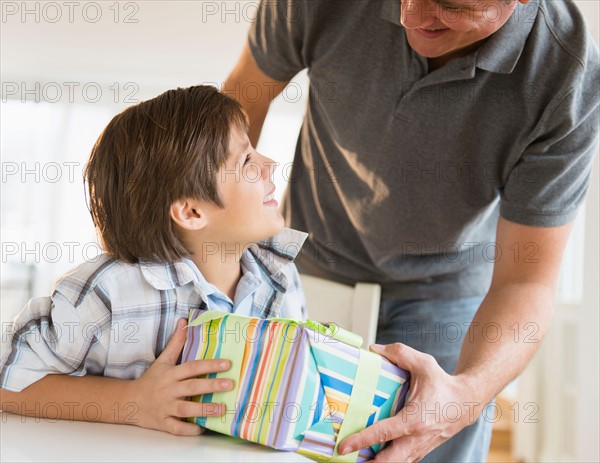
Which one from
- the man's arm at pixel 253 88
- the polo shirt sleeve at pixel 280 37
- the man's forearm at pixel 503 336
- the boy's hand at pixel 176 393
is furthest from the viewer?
the man's arm at pixel 253 88

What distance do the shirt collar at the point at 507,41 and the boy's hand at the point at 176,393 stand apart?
0.68 meters

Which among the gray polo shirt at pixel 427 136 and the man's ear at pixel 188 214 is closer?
the man's ear at pixel 188 214

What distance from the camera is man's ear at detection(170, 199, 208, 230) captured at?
1.05 m

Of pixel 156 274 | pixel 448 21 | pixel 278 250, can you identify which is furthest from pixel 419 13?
pixel 156 274

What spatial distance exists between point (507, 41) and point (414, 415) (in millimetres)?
631

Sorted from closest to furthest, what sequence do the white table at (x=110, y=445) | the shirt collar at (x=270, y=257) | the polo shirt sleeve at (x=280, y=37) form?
1. the white table at (x=110, y=445)
2. the shirt collar at (x=270, y=257)
3. the polo shirt sleeve at (x=280, y=37)

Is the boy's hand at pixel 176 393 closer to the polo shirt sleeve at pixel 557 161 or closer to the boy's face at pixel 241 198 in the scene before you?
the boy's face at pixel 241 198

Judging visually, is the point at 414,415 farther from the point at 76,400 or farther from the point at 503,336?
the point at 76,400

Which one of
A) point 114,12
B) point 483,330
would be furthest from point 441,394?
point 114,12

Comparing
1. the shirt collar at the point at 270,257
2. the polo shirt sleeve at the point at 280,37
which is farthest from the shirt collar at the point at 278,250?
the polo shirt sleeve at the point at 280,37

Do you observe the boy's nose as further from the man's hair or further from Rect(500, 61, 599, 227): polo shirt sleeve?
Rect(500, 61, 599, 227): polo shirt sleeve

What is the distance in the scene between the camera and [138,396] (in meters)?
0.87

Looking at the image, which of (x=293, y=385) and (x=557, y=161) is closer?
(x=293, y=385)

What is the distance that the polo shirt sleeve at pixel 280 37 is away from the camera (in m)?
1.33
